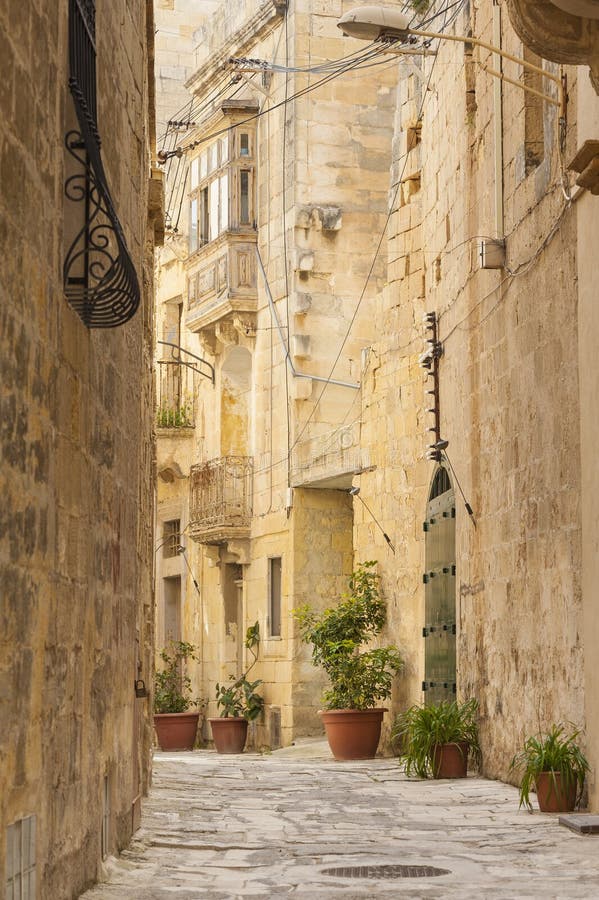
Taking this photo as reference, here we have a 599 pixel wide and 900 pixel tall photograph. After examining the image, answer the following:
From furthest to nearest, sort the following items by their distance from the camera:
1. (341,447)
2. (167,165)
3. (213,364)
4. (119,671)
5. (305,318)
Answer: (167,165) < (213,364) < (305,318) < (341,447) < (119,671)

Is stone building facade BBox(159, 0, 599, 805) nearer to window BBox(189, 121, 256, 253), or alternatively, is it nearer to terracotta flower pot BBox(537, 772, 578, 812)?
window BBox(189, 121, 256, 253)

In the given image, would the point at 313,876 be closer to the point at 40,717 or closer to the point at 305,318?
the point at 40,717

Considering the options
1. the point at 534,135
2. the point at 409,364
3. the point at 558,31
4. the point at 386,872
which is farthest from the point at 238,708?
the point at 558,31

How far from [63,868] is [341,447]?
1495 cm

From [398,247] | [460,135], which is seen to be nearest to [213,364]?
[398,247]

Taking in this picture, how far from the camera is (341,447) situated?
818 inches

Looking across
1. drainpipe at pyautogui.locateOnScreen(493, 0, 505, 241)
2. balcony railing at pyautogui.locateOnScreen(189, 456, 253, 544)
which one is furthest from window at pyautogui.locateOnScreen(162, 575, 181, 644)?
drainpipe at pyautogui.locateOnScreen(493, 0, 505, 241)

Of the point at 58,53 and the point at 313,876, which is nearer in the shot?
the point at 58,53

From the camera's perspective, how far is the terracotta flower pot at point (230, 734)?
864 inches

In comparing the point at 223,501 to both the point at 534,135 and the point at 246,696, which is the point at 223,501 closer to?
the point at 246,696

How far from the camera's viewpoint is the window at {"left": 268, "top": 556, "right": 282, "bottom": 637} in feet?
75.7

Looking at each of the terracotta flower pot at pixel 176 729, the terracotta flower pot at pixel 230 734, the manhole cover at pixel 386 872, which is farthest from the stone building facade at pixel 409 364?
the manhole cover at pixel 386 872

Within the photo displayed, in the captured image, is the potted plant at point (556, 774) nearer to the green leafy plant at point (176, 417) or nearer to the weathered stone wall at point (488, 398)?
the weathered stone wall at point (488, 398)

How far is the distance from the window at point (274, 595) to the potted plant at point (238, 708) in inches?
13.7
